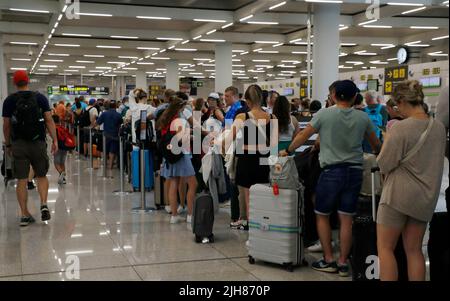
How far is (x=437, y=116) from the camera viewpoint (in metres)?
2.70

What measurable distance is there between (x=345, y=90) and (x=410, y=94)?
1000 mm

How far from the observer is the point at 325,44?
39.2 ft

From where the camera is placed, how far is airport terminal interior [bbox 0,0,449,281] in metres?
4.42

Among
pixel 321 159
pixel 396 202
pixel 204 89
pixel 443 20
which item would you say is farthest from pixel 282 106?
pixel 204 89

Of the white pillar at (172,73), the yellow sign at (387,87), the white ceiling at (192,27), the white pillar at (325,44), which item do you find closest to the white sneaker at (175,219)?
A: the white ceiling at (192,27)

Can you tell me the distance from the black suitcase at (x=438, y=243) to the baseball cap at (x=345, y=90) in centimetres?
138

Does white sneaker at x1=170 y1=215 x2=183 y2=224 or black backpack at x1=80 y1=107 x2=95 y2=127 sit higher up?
black backpack at x1=80 y1=107 x2=95 y2=127

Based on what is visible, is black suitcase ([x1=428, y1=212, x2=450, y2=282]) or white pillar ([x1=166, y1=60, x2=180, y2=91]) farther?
white pillar ([x1=166, y1=60, x2=180, y2=91])

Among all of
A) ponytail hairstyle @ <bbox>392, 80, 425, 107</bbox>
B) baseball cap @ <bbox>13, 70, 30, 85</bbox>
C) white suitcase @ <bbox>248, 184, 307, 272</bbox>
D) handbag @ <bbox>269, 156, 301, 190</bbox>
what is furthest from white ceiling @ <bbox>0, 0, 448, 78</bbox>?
baseball cap @ <bbox>13, 70, 30, 85</bbox>

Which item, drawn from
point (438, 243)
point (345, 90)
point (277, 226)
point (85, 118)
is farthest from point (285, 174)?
point (85, 118)

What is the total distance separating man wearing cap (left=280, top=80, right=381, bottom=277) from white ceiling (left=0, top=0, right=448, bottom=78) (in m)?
5.12

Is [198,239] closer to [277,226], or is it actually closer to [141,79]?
[277,226]

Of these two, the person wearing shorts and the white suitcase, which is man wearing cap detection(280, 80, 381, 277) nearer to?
the white suitcase

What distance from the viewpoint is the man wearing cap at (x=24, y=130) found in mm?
5684
